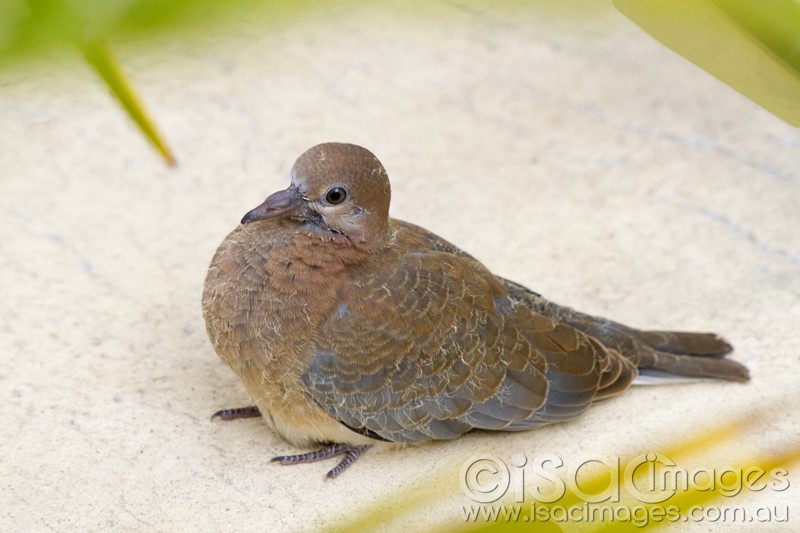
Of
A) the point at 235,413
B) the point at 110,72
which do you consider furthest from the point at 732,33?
the point at 235,413

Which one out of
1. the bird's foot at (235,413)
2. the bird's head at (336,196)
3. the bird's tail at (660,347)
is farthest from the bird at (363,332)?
the bird's tail at (660,347)

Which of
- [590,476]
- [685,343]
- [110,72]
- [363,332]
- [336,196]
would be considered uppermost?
[110,72]

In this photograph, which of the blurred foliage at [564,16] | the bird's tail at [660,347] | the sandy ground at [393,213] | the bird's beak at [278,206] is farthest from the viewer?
the bird's tail at [660,347]

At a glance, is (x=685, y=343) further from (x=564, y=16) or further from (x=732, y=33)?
(x=564, y=16)

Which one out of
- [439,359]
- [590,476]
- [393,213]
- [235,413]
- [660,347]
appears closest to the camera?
[590,476]

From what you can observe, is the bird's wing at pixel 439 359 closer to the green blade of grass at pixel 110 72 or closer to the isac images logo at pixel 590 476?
the isac images logo at pixel 590 476

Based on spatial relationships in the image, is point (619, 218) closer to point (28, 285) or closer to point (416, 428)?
point (416, 428)

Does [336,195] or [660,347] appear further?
[660,347]
